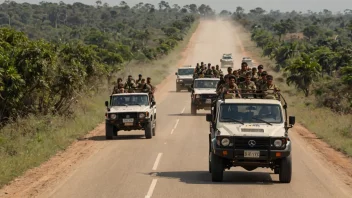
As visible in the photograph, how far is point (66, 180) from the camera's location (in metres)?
15.1

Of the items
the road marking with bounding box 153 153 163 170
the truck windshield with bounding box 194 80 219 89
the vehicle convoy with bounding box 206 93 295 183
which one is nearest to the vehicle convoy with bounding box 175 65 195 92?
the truck windshield with bounding box 194 80 219 89

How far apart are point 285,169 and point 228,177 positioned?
1.69 meters

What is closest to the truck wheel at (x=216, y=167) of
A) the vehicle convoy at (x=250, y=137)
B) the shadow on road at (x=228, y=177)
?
the vehicle convoy at (x=250, y=137)

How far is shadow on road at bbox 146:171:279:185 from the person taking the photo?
14.4 m

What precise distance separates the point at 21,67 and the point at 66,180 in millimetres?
9443

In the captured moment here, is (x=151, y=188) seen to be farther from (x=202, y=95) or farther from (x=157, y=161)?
(x=202, y=95)

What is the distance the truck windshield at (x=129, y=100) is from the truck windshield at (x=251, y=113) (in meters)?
9.47

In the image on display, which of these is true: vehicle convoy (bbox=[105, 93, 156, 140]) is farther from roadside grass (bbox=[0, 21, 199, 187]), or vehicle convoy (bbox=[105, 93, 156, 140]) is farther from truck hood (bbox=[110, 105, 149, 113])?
roadside grass (bbox=[0, 21, 199, 187])

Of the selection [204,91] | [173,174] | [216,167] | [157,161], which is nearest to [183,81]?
[204,91]

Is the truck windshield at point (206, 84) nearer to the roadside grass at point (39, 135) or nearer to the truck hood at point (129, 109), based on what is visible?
the roadside grass at point (39, 135)

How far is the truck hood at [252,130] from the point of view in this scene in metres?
13.7

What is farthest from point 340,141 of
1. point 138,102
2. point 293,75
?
point 293,75

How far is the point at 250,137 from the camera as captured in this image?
44.5 feet

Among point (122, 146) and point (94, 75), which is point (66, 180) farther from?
point (94, 75)
